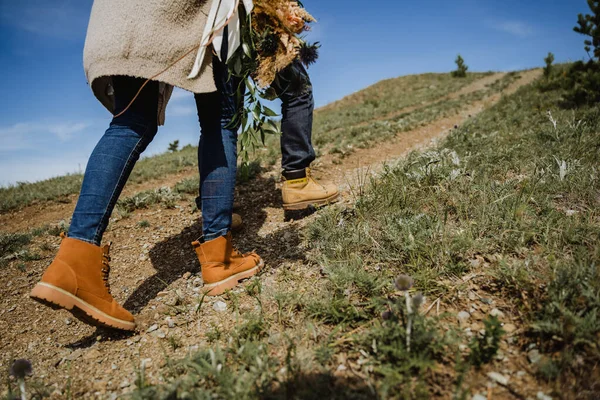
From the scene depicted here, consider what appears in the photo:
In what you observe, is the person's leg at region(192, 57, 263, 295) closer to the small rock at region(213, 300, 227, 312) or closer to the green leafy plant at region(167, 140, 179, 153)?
the small rock at region(213, 300, 227, 312)

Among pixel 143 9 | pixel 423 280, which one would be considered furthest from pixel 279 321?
A: pixel 143 9

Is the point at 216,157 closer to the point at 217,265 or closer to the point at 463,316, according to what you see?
the point at 217,265

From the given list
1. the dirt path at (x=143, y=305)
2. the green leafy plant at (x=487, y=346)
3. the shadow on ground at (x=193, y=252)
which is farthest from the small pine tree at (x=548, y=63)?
the green leafy plant at (x=487, y=346)

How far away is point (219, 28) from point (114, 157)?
38.6 inches

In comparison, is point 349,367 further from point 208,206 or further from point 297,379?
point 208,206

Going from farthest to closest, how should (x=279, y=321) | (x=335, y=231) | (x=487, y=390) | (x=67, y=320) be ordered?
1. (x=335, y=231)
2. (x=67, y=320)
3. (x=279, y=321)
4. (x=487, y=390)

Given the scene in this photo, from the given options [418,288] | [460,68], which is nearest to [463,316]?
[418,288]

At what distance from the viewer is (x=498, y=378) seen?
1.35m

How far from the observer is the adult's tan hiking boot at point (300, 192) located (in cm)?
326

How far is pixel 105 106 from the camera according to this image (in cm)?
218

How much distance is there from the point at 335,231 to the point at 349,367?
3.90 feet

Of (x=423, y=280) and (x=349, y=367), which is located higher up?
(x=423, y=280)

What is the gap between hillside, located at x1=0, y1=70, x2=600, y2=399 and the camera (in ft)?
4.56

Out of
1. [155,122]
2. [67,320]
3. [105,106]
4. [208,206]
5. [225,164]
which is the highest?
[105,106]
